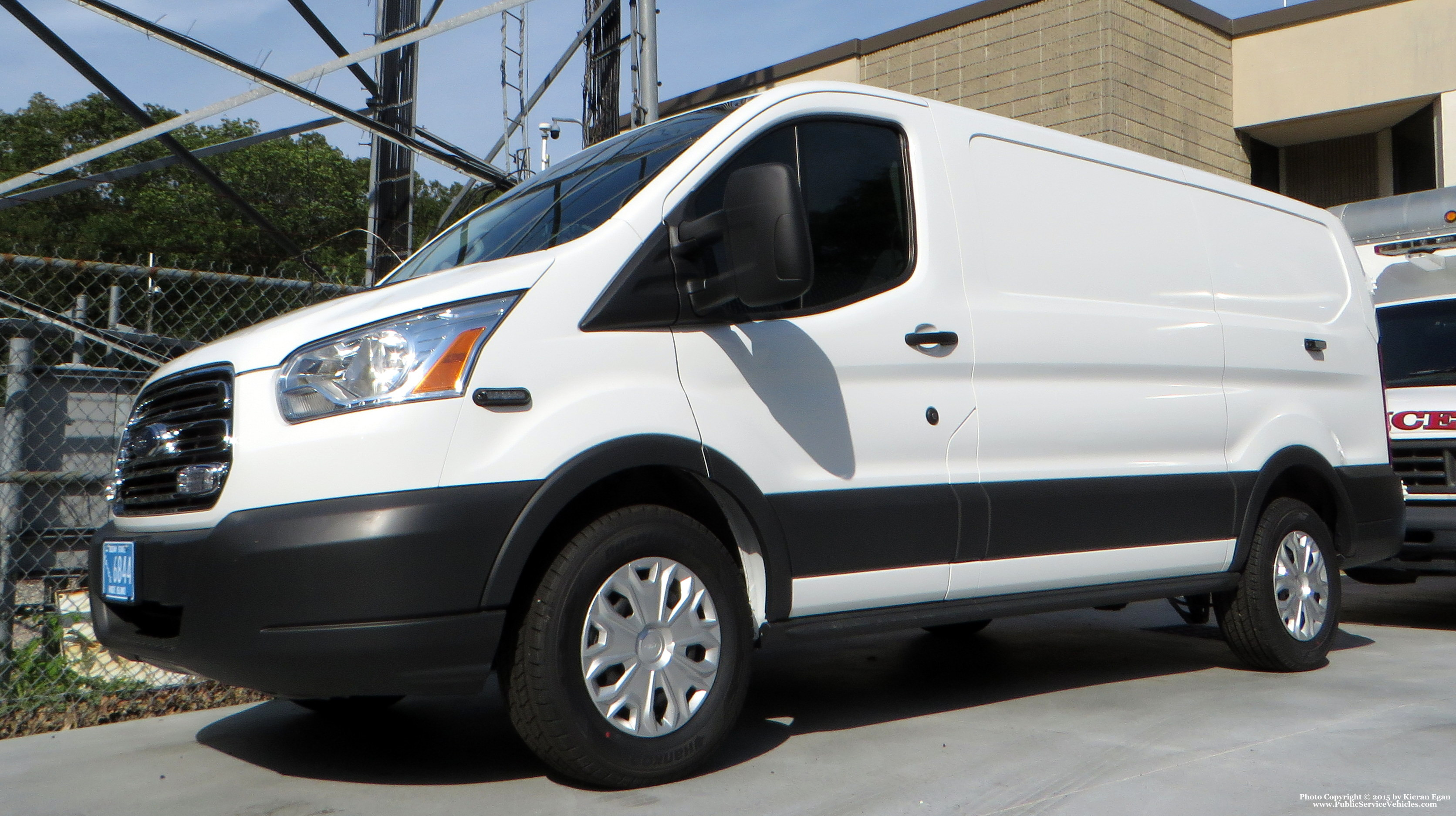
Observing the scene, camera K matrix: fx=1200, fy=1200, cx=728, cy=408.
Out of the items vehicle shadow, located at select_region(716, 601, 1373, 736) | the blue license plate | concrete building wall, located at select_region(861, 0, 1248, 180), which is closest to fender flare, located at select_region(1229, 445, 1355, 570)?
vehicle shadow, located at select_region(716, 601, 1373, 736)

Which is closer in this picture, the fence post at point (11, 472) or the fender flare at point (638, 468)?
the fender flare at point (638, 468)

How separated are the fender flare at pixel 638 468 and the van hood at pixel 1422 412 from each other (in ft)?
14.7

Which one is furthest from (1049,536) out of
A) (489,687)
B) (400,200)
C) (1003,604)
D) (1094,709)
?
(400,200)

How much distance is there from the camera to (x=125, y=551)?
333cm

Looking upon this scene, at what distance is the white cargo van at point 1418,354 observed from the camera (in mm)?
6355

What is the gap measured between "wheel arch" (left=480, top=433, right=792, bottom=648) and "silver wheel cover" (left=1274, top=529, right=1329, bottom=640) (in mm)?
2686

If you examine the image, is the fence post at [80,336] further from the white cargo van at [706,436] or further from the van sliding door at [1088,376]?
the van sliding door at [1088,376]

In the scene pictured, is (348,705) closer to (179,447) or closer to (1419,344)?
(179,447)

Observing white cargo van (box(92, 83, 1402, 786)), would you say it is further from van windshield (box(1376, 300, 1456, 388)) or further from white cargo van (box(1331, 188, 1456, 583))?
van windshield (box(1376, 300, 1456, 388))

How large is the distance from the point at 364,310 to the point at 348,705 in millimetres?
1892

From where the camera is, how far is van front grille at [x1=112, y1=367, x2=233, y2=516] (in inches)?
124

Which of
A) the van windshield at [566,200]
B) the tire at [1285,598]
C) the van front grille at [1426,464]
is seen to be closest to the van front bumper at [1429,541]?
the van front grille at [1426,464]

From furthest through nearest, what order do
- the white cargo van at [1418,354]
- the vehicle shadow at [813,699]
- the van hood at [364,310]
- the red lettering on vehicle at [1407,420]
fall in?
the red lettering on vehicle at [1407,420] → the white cargo van at [1418,354] → the vehicle shadow at [813,699] → the van hood at [364,310]

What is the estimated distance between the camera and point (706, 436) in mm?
3396
